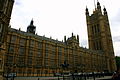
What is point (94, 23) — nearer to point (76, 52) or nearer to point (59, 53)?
point (76, 52)

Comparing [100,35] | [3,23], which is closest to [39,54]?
[3,23]

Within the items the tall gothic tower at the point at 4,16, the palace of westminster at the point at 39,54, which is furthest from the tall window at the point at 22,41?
the tall gothic tower at the point at 4,16

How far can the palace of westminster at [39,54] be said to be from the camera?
1772 centimetres

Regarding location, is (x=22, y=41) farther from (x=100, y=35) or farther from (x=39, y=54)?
(x=100, y=35)

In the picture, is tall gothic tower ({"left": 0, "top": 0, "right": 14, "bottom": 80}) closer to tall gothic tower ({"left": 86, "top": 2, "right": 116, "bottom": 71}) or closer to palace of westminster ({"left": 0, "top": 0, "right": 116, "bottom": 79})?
palace of westminster ({"left": 0, "top": 0, "right": 116, "bottom": 79})

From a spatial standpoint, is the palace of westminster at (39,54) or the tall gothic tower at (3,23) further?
the palace of westminster at (39,54)

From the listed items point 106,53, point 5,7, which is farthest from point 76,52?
point 5,7

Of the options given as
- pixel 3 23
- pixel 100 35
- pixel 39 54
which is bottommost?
pixel 39 54

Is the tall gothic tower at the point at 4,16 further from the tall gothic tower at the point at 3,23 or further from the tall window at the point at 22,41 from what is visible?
the tall window at the point at 22,41

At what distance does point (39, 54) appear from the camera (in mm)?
46812

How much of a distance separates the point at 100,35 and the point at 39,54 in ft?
186

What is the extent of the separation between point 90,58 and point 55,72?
31.6m

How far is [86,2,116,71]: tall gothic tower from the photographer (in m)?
83.9

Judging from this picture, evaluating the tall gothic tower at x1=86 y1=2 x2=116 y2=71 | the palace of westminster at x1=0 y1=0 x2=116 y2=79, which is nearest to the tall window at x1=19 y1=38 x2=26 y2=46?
the palace of westminster at x1=0 y1=0 x2=116 y2=79
